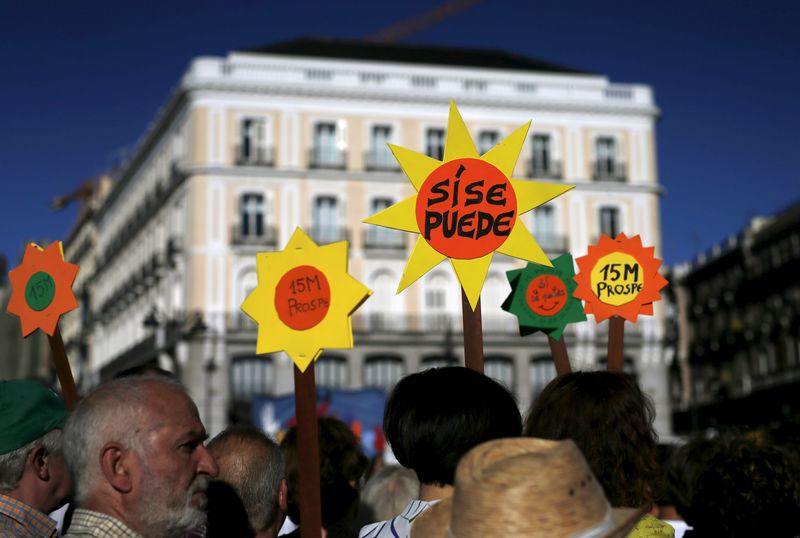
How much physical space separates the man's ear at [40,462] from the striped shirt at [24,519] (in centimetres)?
18

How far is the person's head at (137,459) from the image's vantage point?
9.59 ft

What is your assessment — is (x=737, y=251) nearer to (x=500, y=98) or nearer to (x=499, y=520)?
(x=500, y=98)

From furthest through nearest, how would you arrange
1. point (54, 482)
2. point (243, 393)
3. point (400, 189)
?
point (400, 189), point (243, 393), point (54, 482)

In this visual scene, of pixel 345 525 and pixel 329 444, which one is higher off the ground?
pixel 329 444

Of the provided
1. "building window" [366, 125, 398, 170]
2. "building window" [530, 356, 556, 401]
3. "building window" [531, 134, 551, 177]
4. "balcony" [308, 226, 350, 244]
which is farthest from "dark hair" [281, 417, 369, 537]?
"building window" [531, 134, 551, 177]

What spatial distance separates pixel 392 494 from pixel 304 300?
141cm

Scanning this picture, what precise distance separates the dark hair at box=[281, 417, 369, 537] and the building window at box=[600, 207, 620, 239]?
120 feet

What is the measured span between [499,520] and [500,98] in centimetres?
3886

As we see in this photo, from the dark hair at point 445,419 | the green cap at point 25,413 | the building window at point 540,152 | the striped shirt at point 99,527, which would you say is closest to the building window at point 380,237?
the building window at point 540,152

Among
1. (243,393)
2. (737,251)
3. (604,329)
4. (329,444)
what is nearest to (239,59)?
(243,393)

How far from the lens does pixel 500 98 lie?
40438mm

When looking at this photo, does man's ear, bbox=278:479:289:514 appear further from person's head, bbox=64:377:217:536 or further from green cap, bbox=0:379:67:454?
person's head, bbox=64:377:217:536

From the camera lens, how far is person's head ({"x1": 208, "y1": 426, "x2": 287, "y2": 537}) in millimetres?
3977

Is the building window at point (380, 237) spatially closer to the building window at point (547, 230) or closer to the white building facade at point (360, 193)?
the white building facade at point (360, 193)
